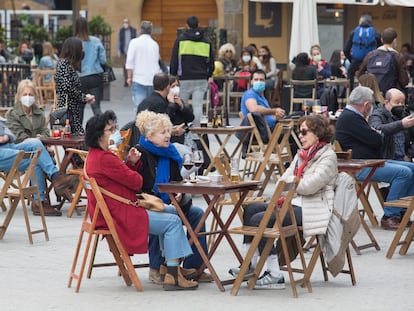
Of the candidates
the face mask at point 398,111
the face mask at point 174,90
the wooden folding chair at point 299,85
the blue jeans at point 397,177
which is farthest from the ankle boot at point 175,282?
the wooden folding chair at point 299,85

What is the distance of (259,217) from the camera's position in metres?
8.44

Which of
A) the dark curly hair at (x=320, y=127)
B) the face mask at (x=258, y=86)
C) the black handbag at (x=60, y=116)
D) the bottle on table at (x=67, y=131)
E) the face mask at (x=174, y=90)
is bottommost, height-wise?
the bottle on table at (x=67, y=131)

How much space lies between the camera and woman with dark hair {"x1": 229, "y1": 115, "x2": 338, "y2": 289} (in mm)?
8453

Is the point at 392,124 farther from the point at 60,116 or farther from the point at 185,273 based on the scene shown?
the point at 60,116

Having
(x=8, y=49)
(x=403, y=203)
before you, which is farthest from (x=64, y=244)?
(x=8, y=49)

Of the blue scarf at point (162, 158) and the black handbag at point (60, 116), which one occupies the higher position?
the blue scarf at point (162, 158)

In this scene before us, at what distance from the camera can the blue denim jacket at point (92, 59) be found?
17.2m

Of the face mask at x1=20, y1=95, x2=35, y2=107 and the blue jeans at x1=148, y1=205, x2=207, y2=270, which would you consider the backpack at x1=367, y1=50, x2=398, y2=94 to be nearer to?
the face mask at x1=20, y1=95, x2=35, y2=107

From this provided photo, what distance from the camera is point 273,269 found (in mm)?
8484

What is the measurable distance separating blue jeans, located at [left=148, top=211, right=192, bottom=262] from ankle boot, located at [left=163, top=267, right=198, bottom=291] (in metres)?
0.11

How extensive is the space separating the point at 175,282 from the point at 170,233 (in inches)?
14.4

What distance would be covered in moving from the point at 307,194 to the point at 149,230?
1.15 meters

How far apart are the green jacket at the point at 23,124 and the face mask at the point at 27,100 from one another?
87 millimetres

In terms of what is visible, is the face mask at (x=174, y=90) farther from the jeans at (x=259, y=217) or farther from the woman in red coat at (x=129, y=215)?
the woman in red coat at (x=129, y=215)
